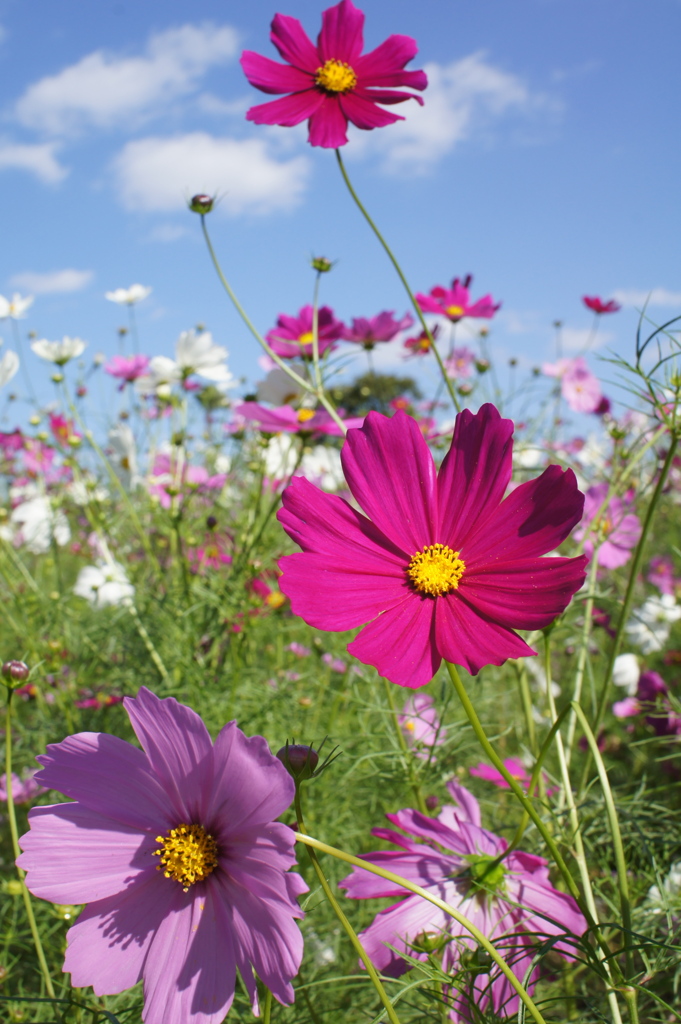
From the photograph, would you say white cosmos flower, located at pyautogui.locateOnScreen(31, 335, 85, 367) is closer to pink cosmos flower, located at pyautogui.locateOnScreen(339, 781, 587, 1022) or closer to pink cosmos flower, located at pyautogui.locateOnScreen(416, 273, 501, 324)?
pink cosmos flower, located at pyautogui.locateOnScreen(416, 273, 501, 324)

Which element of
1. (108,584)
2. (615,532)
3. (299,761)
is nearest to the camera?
(299,761)

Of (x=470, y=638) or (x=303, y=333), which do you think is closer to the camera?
(x=470, y=638)

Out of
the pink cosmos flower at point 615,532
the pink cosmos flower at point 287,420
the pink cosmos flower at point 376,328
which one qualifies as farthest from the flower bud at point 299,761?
the pink cosmos flower at point 376,328

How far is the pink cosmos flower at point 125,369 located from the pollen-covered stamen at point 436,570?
168 cm

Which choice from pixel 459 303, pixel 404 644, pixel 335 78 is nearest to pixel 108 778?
pixel 404 644

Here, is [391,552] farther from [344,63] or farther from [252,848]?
[344,63]

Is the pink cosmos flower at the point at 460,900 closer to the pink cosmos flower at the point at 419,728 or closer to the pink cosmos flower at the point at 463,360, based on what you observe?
the pink cosmos flower at the point at 419,728

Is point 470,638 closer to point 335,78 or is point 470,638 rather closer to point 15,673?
point 15,673

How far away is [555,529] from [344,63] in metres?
0.71

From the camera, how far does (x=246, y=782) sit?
43 centimetres

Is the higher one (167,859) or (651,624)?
(651,624)

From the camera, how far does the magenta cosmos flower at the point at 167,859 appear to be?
1.42 ft

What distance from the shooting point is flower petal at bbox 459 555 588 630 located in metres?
0.44

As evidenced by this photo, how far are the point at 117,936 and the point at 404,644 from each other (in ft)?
0.87
